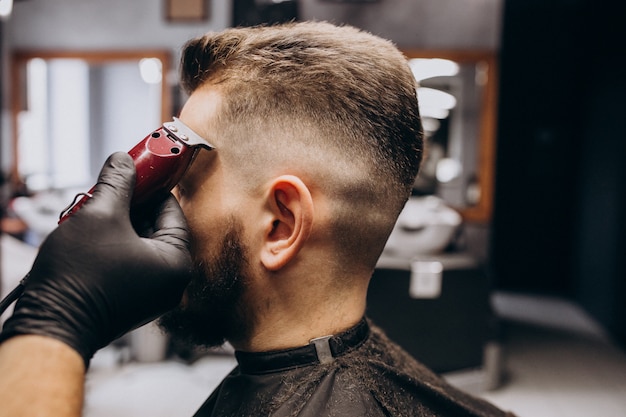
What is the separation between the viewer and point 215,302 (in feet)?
3.18

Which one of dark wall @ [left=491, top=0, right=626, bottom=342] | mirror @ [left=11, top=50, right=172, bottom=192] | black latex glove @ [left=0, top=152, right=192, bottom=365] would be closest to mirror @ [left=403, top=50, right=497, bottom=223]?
dark wall @ [left=491, top=0, right=626, bottom=342]

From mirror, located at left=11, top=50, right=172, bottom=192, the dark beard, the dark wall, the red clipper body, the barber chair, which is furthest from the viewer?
the dark wall

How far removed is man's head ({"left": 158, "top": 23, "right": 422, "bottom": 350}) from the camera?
91cm

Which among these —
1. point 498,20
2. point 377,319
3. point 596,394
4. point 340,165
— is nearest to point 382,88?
point 340,165

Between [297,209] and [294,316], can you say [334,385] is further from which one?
[297,209]

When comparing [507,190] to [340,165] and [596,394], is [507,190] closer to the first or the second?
[596,394]

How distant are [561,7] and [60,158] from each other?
5273 mm

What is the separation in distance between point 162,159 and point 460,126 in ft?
14.0

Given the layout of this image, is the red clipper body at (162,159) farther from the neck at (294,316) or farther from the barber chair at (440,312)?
the barber chair at (440,312)

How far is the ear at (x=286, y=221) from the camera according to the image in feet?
2.90

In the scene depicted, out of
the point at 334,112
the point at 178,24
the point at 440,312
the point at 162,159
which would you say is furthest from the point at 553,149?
the point at 162,159

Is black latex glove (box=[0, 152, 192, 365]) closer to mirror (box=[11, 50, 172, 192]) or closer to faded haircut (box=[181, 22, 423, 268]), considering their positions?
faded haircut (box=[181, 22, 423, 268])

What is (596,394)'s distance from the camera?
3133 mm

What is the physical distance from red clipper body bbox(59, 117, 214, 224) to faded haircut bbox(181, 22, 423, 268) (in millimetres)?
87
